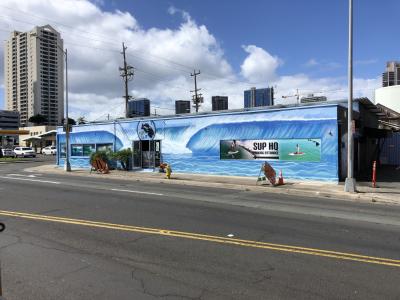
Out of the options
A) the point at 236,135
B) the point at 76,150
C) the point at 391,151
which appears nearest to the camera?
the point at 236,135

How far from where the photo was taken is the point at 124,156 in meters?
29.7

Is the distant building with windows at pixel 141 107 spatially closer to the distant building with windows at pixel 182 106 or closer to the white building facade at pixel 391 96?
the distant building with windows at pixel 182 106

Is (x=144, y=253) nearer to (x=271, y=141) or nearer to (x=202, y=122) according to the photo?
(x=271, y=141)

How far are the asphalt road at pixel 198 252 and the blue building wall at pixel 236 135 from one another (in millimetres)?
8751

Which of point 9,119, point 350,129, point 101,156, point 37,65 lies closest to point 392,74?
point 37,65

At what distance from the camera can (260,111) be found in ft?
77.5

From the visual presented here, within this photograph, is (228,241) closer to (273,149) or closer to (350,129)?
(350,129)

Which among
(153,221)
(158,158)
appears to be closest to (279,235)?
(153,221)

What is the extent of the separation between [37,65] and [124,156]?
25.8m

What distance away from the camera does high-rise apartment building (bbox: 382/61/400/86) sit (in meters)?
83.1

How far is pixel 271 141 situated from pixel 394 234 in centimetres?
1482

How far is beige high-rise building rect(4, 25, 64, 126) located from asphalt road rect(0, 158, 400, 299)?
2662cm

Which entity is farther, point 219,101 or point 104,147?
point 219,101

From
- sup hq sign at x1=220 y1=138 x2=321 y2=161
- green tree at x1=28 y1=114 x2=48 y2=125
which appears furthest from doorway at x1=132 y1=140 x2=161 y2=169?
green tree at x1=28 y1=114 x2=48 y2=125
